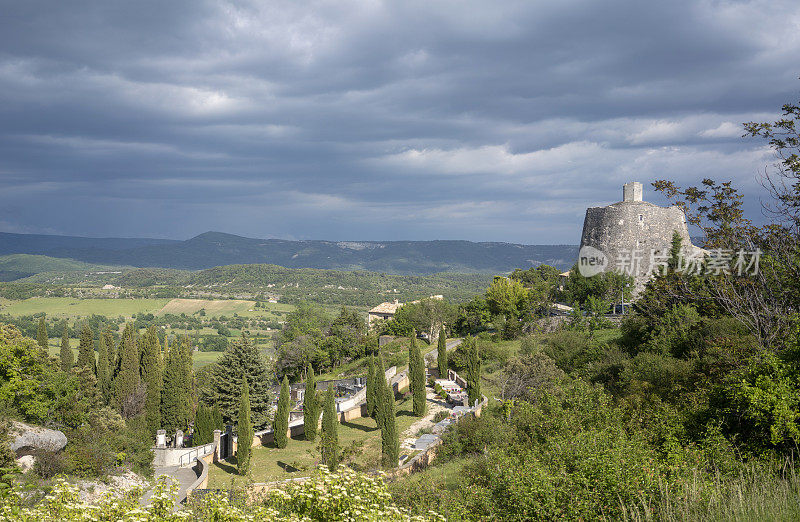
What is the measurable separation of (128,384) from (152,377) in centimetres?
130

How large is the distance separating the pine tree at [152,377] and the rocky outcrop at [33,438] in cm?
860

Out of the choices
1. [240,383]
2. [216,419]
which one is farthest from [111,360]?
[216,419]

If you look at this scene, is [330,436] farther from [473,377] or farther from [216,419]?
[473,377]

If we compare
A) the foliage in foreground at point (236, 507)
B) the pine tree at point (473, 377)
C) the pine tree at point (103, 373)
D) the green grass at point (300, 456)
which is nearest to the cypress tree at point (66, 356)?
the pine tree at point (103, 373)

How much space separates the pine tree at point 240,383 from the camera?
97.3 feet

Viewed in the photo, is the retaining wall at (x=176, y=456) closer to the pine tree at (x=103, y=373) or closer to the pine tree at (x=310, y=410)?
the pine tree at (x=310, y=410)

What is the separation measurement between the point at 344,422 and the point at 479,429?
13638 mm

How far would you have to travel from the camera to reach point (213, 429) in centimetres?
2670

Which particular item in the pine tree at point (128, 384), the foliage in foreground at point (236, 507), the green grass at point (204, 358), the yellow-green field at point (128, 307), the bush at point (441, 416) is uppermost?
the foliage in foreground at point (236, 507)

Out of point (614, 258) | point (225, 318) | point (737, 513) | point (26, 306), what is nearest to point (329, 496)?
point (737, 513)

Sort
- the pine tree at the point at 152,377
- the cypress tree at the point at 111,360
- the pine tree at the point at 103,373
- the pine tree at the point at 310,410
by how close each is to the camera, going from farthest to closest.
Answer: the cypress tree at the point at 111,360, the pine tree at the point at 103,373, the pine tree at the point at 152,377, the pine tree at the point at 310,410

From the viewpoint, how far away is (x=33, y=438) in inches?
730

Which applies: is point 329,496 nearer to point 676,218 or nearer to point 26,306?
point 676,218

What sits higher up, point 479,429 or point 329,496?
point 329,496
